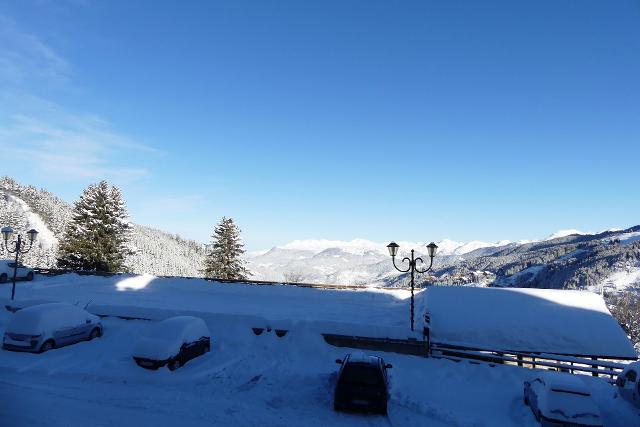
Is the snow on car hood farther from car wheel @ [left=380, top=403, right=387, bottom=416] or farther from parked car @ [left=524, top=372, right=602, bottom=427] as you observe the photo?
parked car @ [left=524, top=372, right=602, bottom=427]

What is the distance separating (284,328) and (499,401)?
381 inches

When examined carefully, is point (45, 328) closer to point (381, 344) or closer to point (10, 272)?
point (381, 344)

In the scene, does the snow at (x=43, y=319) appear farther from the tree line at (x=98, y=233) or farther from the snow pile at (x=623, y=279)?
the snow pile at (x=623, y=279)

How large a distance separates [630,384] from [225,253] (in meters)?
41.2

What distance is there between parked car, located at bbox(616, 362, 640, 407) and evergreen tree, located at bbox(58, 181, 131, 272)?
4489 cm

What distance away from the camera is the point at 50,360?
14.9 m

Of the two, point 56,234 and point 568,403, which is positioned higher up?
point 56,234

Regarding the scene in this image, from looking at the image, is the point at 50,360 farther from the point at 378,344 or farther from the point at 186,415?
the point at 378,344

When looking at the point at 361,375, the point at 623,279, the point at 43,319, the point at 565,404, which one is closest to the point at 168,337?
the point at 43,319

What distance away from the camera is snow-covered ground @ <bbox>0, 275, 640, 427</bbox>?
36.9 ft

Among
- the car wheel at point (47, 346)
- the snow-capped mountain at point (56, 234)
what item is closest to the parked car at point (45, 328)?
the car wheel at point (47, 346)

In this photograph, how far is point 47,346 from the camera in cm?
1588

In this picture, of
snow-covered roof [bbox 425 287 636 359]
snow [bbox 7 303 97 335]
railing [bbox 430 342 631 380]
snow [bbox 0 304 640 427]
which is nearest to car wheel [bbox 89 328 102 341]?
snow [bbox 0 304 640 427]

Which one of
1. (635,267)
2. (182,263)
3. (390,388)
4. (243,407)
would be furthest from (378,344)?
(635,267)
